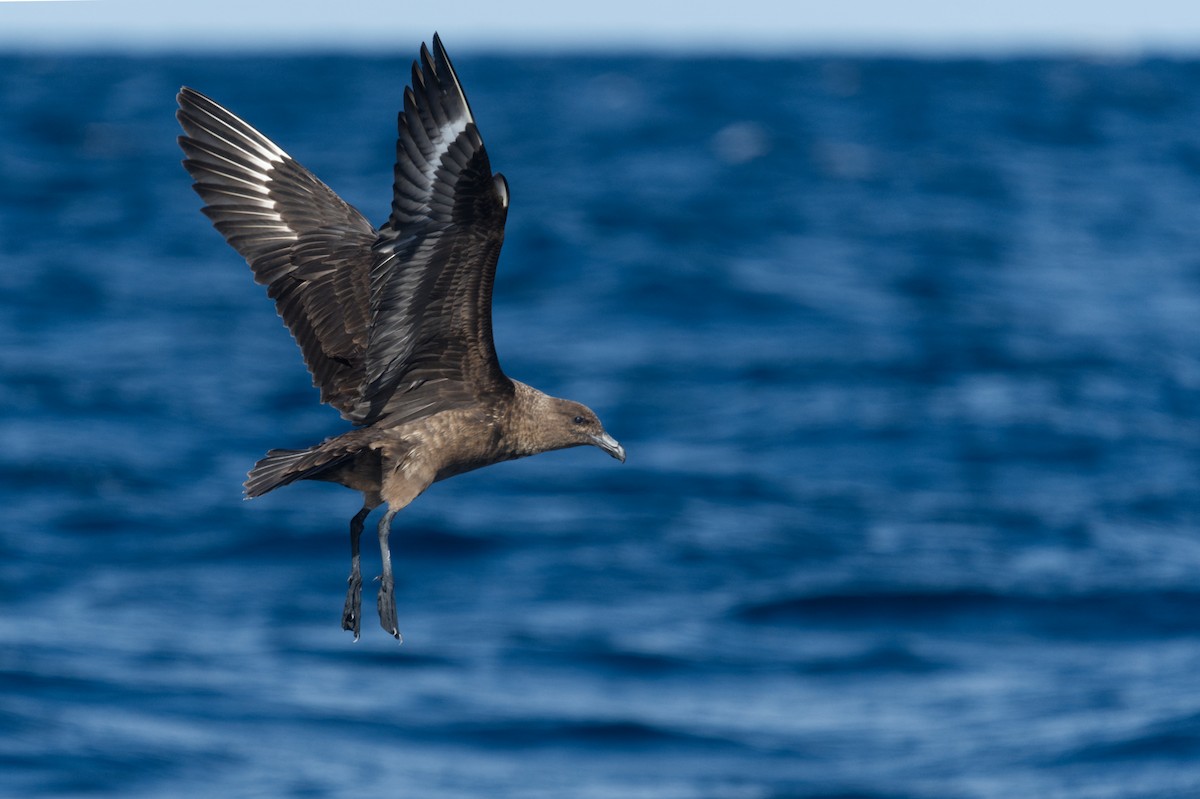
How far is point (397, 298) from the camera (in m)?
6.42

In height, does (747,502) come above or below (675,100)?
below

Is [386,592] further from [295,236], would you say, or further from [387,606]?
[295,236]

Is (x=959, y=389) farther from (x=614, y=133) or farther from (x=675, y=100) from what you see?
(x=675, y=100)

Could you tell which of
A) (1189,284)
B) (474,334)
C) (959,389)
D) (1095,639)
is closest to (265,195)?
(474,334)

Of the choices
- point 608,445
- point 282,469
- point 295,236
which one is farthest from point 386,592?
point 295,236

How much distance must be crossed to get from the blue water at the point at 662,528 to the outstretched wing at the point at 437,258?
27.9ft

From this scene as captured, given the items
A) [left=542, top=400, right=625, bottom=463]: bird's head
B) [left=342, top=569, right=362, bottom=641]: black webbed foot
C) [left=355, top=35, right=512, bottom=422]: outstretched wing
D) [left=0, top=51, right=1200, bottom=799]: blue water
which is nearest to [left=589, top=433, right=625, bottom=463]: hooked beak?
[left=542, top=400, right=625, bottom=463]: bird's head

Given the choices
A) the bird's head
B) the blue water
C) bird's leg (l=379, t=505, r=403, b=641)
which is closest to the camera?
bird's leg (l=379, t=505, r=403, b=641)

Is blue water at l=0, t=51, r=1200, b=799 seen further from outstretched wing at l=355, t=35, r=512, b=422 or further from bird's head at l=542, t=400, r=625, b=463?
outstretched wing at l=355, t=35, r=512, b=422

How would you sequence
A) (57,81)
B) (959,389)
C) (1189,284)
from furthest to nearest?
(57,81)
(1189,284)
(959,389)

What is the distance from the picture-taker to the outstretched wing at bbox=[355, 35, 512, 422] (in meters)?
6.08

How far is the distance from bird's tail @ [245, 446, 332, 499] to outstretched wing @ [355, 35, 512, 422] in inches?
16.3

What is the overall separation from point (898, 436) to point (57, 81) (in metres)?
55.9

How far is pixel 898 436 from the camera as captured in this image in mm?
23344
